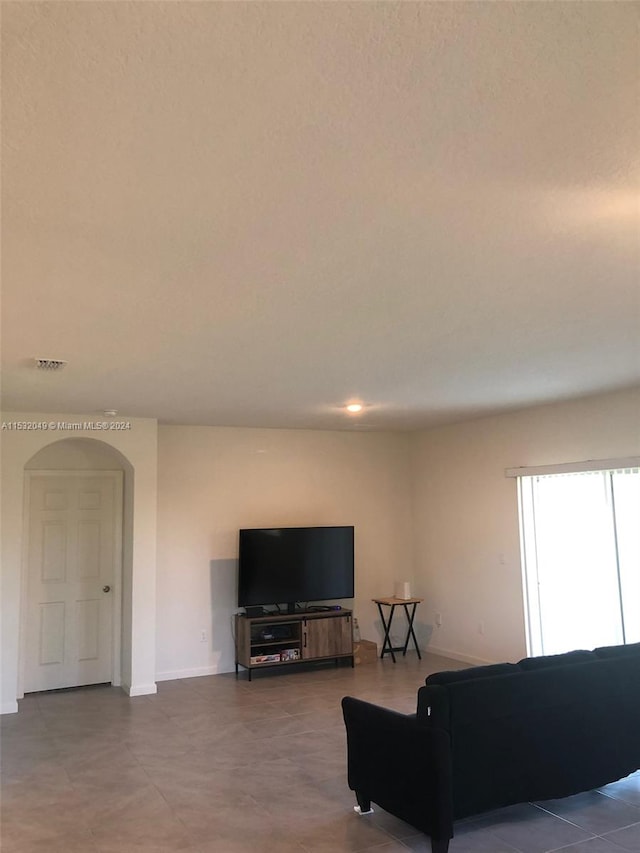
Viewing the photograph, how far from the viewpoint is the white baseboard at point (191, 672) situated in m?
6.84

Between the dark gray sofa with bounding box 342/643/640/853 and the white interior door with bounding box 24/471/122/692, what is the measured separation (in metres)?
3.94

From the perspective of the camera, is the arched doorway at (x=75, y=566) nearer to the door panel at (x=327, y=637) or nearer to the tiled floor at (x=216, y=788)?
the tiled floor at (x=216, y=788)

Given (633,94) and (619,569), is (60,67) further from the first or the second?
(619,569)

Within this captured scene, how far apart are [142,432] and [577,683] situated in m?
4.56

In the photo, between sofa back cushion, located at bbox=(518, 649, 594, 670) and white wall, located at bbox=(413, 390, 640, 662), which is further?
white wall, located at bbox=(413, 390, 640, 662)

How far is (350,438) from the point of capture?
324 inches

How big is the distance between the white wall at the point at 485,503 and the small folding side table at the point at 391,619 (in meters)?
0.24

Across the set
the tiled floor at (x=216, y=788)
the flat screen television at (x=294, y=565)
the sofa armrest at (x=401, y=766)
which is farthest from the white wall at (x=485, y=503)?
the sofa armrest at (x=401, y=766)

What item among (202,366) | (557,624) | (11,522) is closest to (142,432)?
(11,522)

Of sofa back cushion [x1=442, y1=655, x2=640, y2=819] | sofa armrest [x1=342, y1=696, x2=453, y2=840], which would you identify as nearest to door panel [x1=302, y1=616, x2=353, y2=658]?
sofa armrest [x1=342, y1=696, x2=453, y2=840]

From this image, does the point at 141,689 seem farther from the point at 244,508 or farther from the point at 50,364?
the point at 50,364

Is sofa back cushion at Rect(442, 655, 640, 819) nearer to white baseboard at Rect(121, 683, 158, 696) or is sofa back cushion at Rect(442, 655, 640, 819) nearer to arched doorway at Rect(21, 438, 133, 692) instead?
white baseboard at Rect(121, 683, 158, 696)

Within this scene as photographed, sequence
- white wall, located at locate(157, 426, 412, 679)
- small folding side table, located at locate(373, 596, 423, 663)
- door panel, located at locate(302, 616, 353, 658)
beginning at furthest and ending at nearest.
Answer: small folding side table, located at locate(373, 596, 423, 663), door panel, located at locate(302, 616, 353, 658), white wall, located at locate(157, 426, 412, 679)

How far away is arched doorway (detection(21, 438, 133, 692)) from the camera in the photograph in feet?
21.4
